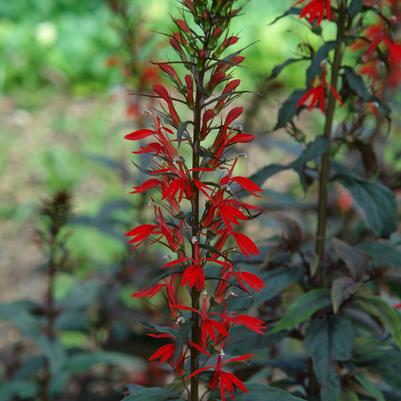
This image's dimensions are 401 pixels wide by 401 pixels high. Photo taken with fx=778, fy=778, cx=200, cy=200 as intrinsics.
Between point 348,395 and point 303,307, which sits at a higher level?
point 303,307

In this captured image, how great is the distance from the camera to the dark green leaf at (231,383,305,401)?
1.49 meters

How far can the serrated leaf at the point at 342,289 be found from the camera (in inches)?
67.9

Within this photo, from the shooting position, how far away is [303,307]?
180 centimetres

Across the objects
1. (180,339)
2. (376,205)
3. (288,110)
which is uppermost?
(288,110)

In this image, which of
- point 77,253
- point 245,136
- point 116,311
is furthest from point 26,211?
point 245,136

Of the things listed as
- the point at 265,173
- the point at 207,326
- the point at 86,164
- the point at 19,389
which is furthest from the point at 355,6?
the point at 86,164

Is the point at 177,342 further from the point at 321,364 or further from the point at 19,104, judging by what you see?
the point at 19,104

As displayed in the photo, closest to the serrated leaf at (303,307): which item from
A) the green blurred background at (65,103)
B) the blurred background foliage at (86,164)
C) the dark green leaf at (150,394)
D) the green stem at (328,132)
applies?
the green stem at (328,132)

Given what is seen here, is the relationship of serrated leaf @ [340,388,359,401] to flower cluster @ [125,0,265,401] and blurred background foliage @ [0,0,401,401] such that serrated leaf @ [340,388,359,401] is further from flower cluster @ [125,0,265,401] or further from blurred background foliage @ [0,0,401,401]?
blurred background foliage @ [0,0,401,401]

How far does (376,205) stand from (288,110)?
315 millimetres

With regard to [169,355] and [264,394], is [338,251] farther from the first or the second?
[169,355]

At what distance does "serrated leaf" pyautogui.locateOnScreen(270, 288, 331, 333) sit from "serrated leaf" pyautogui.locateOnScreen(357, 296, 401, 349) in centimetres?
9

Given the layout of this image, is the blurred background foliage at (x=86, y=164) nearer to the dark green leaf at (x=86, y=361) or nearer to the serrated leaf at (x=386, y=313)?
the dark green leaf at (x=86, y=361)

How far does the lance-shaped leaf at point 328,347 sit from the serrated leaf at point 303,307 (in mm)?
49
